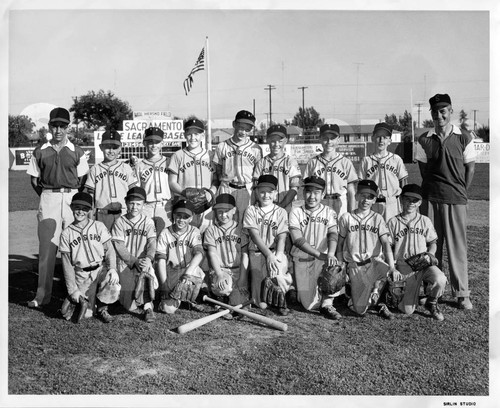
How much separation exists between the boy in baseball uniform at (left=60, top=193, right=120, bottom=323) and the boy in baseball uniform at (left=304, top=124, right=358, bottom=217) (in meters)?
1.61

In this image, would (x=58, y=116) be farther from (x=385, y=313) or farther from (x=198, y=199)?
(x=385, y=313)

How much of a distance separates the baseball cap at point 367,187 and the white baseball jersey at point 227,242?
894mm

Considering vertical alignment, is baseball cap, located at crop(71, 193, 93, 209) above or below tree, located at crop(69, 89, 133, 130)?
below

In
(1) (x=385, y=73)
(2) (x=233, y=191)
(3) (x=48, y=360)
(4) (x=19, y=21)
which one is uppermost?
(4) (x=19, y=21)

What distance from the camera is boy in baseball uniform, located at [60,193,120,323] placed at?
4.11 meters

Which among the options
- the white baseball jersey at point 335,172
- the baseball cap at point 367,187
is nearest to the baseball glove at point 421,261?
the baseball cap at point 367,187

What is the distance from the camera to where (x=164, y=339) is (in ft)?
12.7

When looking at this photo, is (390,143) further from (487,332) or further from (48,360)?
(48,360)

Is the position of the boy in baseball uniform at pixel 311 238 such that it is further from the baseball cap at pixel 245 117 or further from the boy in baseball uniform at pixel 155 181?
the boy in baseball uniform at pixel 155 181

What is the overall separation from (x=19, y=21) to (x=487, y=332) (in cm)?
393

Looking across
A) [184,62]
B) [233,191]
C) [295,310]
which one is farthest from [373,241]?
[184,62]

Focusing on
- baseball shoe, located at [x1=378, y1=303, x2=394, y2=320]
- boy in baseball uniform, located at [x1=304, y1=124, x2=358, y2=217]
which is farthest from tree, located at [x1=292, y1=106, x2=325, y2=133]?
baseball shoe, located at [x1=378, y1=303, x2=394, y2=320]

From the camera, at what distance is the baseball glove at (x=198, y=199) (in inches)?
173

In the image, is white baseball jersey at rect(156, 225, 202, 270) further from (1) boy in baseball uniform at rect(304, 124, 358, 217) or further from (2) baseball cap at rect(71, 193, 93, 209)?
(1) boy in baseball uniform at rect(304, 124, 358, 217)
